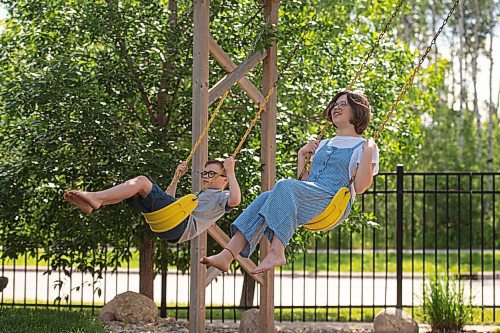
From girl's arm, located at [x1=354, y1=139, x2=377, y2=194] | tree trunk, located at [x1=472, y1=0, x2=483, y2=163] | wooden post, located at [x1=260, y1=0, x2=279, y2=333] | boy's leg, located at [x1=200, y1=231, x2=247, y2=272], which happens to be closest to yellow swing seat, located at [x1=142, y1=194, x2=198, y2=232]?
boy's leg, located at [x1=200, y1=231, x2=247, y2=272]

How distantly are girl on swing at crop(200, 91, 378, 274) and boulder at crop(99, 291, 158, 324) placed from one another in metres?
3.25

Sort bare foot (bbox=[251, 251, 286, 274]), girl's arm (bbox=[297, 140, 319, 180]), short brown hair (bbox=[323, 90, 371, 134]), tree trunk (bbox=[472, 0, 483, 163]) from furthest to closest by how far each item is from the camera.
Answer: tree trunk (bbox=[472, 0, 483, 163]), girl's arm (bbox=[297, 140, 319, 180]), short brown hair (bbox=[323, 90, 371, 134]), bare foot (bbox=[251, 251, 286, 274])

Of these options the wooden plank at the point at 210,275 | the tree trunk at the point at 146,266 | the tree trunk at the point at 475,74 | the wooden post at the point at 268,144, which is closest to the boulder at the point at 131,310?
the tree trunk at the point at 146,266

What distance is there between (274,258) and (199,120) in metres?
2.23

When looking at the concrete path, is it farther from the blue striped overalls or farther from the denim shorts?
the blue striped overalls

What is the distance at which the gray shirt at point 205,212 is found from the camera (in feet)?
17.9

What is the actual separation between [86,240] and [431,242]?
12891 mm

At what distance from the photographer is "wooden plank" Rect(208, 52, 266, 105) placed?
6867mm

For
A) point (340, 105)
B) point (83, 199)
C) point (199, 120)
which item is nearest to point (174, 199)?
point (83, 199)

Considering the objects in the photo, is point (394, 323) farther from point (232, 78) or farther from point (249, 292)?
point (232, 78)

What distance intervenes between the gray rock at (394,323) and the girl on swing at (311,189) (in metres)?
3.21

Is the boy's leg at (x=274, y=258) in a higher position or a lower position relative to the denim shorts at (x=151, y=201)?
lower

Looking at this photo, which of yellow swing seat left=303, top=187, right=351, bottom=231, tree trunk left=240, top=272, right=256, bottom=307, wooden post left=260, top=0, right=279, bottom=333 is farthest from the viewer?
tree trunk left=240, top=272, right=256, bottom=307

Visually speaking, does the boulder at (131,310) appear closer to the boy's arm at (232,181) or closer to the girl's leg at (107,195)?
the boy's arm at (232,181)
